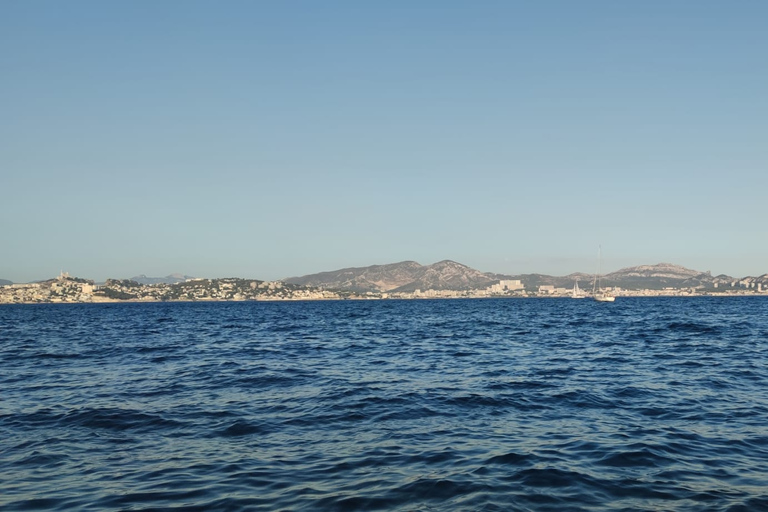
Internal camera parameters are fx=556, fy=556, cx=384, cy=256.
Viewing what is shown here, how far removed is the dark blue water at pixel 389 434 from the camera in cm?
1143

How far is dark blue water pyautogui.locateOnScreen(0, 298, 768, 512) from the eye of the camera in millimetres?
11430

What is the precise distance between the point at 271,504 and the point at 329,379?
52.6 ft

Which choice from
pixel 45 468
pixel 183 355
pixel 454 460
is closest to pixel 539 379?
pixel 454 460

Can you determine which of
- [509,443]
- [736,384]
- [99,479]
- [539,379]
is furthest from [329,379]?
[736,384]

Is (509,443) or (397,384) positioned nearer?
(509,443)

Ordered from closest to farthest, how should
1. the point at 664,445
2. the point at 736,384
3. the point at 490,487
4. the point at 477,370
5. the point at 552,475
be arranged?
the point at 490,487, the point at 552,475, the point at 664,445, the point at 736,384, the point at 477,370

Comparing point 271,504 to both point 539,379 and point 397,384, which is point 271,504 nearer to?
point 397,384

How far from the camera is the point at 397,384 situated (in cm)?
2514

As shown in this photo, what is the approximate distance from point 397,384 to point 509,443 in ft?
33.9

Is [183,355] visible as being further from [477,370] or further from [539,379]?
[539,379]

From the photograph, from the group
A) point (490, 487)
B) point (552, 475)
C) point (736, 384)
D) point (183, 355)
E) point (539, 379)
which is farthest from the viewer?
point (183, 355)

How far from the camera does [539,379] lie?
26312 millimetres

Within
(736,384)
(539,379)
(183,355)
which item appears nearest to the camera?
(736,384)

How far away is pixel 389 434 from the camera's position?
16422mm
